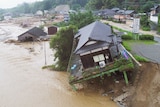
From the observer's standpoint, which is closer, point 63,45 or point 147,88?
point 147,88

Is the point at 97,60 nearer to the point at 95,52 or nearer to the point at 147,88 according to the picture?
the point at 95,52

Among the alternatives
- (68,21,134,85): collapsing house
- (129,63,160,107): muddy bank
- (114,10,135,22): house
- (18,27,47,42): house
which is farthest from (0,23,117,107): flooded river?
(114,10,135,22): house

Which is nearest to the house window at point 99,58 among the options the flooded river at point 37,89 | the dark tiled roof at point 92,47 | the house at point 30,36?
the dark tiled roof at point 92,47

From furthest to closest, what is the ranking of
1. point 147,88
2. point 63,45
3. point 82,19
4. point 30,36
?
point 30,36 → point 82,19 → point 63,45 → point 147,88

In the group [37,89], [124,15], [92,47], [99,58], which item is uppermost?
[92,47]

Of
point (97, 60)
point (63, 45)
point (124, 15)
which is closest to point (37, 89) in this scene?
point (63, 45)

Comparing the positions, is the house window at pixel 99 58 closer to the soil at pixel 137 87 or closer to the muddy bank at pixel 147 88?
the soil at pixel 137 87

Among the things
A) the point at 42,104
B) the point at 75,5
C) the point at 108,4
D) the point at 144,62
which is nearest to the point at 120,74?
the point at 144,62
